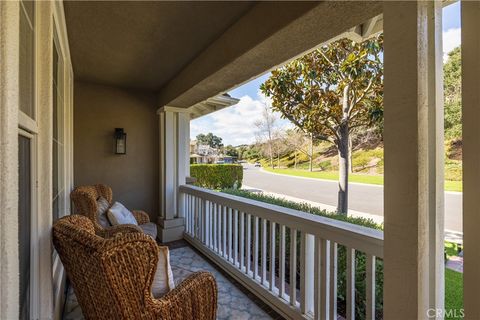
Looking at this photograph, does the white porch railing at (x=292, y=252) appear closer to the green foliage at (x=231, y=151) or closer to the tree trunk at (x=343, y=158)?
the tree trunk at (x=343, y=158)

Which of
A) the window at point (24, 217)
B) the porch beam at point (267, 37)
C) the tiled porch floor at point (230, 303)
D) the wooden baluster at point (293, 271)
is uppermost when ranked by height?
the porch beam at point (267, 37)

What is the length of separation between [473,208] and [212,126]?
10.7 metres

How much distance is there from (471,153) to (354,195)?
2699 millimetres

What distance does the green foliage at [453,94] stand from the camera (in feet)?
3.06

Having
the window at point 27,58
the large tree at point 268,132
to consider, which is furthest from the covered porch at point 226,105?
the large tree at point 268,132

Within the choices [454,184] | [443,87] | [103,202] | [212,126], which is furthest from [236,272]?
[212,126]

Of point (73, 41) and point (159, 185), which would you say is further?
point (159, 185)

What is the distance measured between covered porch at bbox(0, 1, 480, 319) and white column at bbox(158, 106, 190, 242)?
2 centimetres

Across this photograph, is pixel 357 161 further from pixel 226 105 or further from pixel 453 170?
pixel 226 105

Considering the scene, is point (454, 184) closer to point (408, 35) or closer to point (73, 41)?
point (408, 35)

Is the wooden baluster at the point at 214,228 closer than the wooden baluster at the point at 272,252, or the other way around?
the wooden baluster at the point at 272,252

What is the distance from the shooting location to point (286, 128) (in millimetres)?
3611

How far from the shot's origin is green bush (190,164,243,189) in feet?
25.6

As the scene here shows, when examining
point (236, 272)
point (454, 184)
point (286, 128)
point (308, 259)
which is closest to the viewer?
point (454, 184)
